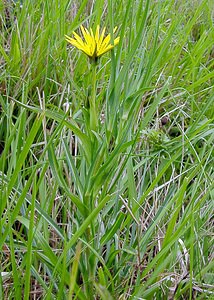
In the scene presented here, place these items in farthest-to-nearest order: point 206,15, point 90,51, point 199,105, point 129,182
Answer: point 206,15 → point 199,105 → point 129,182 → point 90,51

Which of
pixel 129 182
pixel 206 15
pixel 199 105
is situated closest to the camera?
pixel 129 182

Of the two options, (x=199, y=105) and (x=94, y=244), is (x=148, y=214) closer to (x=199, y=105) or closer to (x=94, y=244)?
(x=94, y=244)

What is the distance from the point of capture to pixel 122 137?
0.85 m

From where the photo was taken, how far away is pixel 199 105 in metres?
1.40

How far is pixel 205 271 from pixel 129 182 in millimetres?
204

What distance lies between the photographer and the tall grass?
2.65ft

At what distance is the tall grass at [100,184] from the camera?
2.65ft

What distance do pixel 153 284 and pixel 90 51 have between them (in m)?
0.38

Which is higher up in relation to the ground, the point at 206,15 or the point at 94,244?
the point at 206,15

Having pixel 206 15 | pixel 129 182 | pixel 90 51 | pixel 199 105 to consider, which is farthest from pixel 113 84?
pixel 206 15

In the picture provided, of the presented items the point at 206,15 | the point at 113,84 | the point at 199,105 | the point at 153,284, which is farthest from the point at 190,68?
the point at 153,284

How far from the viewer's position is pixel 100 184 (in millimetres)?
830

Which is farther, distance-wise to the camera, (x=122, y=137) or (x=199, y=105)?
(x=199, y=105)

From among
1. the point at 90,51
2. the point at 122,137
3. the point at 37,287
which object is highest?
the point at 90,51
